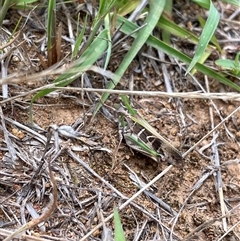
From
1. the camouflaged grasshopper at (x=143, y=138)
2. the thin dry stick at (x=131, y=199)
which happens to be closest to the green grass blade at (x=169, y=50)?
the camouflaged grasshopper at (x=143, y=138)

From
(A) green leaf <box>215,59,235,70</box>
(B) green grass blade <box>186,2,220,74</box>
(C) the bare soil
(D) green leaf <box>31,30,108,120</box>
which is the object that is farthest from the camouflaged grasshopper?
(A) green leaf <box>215,59,235,70</box>

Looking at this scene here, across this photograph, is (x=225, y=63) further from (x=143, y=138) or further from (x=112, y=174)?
(x=112, y=174)

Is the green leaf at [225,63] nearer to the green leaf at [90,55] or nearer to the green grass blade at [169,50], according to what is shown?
the green grass blade at [169,50]

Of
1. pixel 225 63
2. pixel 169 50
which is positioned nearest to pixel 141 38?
pixel 169 50

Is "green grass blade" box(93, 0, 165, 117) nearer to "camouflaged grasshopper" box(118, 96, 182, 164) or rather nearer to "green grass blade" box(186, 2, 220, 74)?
"camouflaged grasshopper" box(118, 96, 182, 164)

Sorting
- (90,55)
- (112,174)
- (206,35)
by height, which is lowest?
(112,174)

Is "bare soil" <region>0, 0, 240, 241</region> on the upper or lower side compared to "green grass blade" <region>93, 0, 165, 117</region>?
lower
